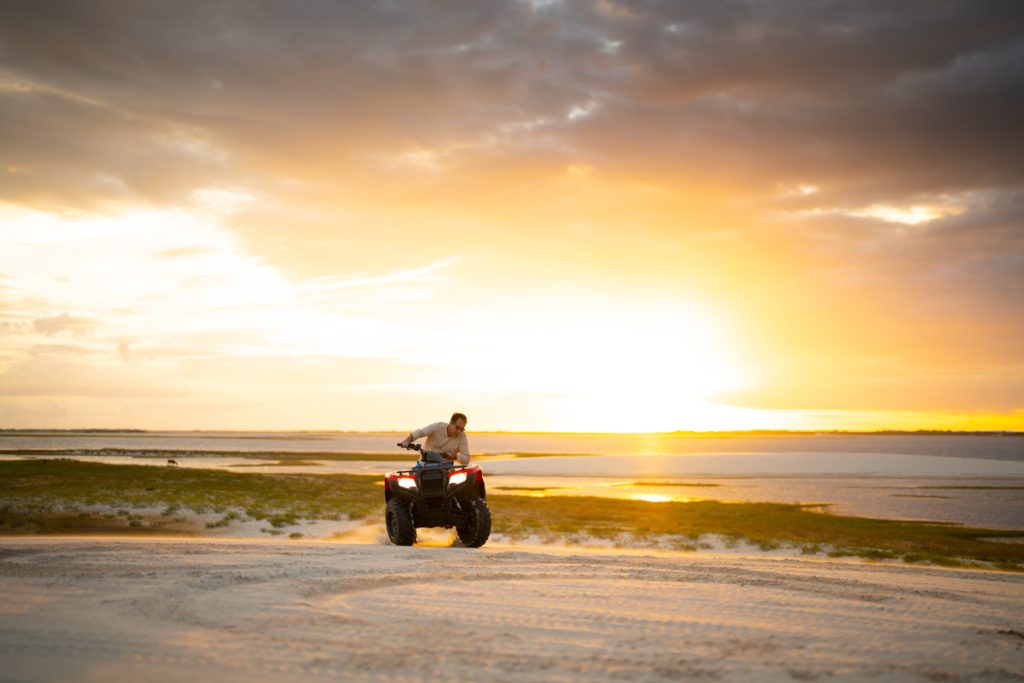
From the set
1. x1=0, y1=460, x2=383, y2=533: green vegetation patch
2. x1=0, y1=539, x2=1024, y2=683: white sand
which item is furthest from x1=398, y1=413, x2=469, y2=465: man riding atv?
x1=0, y1=460, x2=383, y2=533: green vegetation patch

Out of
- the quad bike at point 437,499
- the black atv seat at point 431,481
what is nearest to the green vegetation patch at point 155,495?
the quad bike at point 437,499

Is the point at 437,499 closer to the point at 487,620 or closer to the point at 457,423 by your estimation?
the point at 457,423

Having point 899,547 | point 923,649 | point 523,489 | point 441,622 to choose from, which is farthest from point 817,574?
point 523,489

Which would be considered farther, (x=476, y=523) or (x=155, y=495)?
(x=155, y=495)

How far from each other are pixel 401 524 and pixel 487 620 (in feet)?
25.2

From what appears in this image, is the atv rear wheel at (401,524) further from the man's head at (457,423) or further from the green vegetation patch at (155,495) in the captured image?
the green vegetation patch at (155,495)

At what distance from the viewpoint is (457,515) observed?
16.1 m

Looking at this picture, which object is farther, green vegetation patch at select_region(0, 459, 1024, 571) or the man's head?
green vegetation patch at select_region(0, 459, 1024, 571)

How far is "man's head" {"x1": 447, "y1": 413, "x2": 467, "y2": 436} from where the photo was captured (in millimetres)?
15609

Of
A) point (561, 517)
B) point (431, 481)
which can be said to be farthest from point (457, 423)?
point (561, 517)

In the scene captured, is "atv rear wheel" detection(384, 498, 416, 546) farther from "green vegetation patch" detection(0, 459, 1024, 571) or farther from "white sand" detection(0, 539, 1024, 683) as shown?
"green vegetation patch" detection(0, 459, 1024, 571)

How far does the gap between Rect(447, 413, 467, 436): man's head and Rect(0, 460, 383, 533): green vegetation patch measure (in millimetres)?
8261

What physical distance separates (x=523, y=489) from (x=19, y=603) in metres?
34.8

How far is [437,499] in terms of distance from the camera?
1586cm
